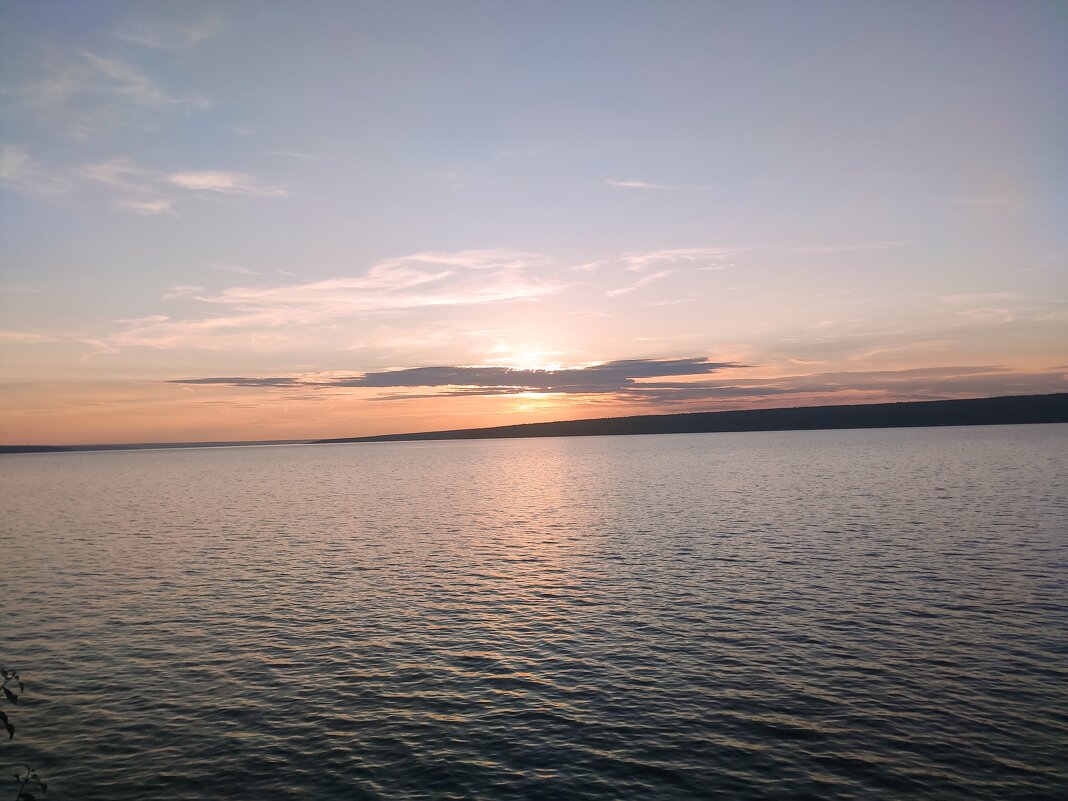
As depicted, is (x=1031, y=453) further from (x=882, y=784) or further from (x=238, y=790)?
(x=238, y=790)

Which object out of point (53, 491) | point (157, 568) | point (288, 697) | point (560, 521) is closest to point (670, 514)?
point (560, 521)

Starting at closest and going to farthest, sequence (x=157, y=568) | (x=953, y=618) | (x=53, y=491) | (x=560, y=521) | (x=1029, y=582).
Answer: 1. (x=953, y=618)
2. (x=1029, y=582)
3. (x=157, y=568)
4. (x=560, y=521)
5. (x=53, y=491)

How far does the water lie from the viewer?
2345 cm

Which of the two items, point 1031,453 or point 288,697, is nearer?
point 288,697

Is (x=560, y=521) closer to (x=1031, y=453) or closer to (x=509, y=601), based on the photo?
(x=509, y=601)

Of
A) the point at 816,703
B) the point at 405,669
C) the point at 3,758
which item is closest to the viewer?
the point at 3,758

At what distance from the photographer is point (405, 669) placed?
1332 inches

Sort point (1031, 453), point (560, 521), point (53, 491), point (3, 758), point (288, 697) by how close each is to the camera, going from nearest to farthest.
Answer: point (3, 758), point (288, 697), point (560, 521), point (53, 491), point (1031, 453)

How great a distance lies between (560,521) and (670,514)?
1532 cm

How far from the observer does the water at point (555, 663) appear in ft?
76.9

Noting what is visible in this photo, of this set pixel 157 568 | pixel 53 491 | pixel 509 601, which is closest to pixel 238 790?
pixel 509 601

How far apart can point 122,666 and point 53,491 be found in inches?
6573

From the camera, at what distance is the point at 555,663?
113 feet

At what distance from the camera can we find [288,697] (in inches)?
1200
